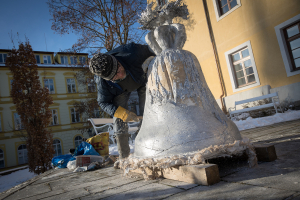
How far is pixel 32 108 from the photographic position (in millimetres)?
9062

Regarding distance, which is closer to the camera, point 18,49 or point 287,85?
point 287,85

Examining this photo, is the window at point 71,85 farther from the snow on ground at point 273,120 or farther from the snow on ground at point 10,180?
the snow on ground at point 273,120

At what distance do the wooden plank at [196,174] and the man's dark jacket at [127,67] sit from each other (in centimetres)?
111

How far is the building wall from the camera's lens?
19.6m

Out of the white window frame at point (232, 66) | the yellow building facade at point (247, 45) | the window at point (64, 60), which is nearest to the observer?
the yellow building facade at point (247, 45)

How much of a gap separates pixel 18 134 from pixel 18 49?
12160 mm

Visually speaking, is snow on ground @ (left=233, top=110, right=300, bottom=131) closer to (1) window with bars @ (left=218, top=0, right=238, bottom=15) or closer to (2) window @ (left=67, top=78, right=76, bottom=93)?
(1) window with bars @ (left=218, top=0, right=238, bottom=15)

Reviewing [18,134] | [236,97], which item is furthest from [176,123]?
[18,134]

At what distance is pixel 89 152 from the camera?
3.06 metres

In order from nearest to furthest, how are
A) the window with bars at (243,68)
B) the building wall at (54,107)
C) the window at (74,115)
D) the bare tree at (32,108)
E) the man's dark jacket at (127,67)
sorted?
the man's dark jacket at (127,67) → the window with bars at (243,68) → the bare tree at (32,108) → the building wall at (54,107) → the window at (74,115)

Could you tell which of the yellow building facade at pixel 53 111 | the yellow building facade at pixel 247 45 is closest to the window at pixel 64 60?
the yellow building facade at pixel 53 111

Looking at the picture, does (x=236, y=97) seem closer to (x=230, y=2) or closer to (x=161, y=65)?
(x=230, y=2)

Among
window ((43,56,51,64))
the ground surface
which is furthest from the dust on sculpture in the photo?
window ((43,56,51,64))

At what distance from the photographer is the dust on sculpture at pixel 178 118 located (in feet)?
4.36
